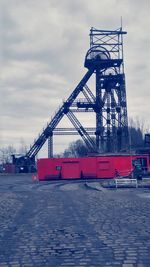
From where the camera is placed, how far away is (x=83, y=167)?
39.6m

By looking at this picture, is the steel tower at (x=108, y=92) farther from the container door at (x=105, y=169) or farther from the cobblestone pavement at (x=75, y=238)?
the cobblestone pavement at (x=75, y=238)

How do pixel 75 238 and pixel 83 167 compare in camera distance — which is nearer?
pixel 75 238

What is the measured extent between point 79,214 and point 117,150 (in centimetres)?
3372

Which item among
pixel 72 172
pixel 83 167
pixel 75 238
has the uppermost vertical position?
pixel 83 167

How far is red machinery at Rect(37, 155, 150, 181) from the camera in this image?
128ft

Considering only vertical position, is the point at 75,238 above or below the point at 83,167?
below

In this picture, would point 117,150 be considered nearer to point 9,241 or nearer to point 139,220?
point 139,220

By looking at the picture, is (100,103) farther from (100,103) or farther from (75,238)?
(75,238)

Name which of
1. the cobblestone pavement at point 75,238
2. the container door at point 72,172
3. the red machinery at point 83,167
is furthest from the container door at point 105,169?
the cobblestone pavement at point 75,238

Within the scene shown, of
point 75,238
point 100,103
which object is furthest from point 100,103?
point 75,238

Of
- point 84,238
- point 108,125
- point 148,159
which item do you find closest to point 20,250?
point 84,238

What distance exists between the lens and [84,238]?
826 centimetres

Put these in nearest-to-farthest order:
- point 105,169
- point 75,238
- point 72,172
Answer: point 75,238
point 105,169
point 72,172

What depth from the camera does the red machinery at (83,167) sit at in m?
39.1
